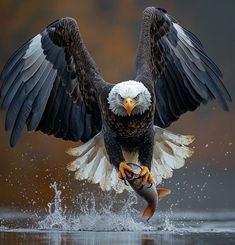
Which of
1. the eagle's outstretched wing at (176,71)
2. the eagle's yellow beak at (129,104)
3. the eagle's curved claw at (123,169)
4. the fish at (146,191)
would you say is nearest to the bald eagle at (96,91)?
the eagle's outstretched wing at (176,71)

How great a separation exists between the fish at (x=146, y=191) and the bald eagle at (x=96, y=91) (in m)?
0.37

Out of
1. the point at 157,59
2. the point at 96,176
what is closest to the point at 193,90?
the point at 157,59

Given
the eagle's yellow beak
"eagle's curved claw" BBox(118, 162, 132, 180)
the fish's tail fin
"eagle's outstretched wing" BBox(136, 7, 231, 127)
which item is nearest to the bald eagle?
"eagle's outstretched wing" BBox(136, 7, 231, 127)

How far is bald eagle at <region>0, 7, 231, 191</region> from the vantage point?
9.90 metres

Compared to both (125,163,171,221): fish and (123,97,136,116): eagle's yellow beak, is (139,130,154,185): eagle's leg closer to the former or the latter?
(125,163,171,221): fish

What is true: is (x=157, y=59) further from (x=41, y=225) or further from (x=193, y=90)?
(x=41, y=225)

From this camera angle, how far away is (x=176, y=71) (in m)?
10.2

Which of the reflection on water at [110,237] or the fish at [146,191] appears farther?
the fish at [146,191]

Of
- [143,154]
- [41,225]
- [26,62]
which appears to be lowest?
[41,225]

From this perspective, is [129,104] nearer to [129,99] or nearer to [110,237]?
[129,99]

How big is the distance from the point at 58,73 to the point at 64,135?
0.49 meters

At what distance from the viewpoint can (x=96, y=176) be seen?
34.1 ft

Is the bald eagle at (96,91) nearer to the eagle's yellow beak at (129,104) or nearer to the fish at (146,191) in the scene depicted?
the fish at (146,191)

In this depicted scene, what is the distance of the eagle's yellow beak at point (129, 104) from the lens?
30.3ft
